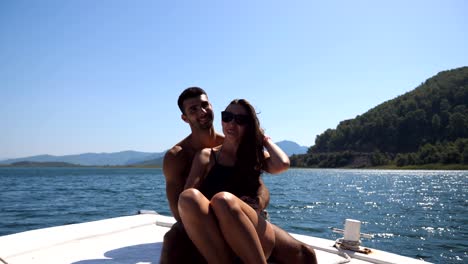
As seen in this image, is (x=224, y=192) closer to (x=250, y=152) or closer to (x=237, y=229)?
(x=237, y=229)

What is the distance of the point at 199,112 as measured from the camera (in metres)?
3.69

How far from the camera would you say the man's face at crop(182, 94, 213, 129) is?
363 cm

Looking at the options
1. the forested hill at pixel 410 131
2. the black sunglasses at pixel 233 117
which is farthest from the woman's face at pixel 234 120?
the forested hill at pixel 410 131

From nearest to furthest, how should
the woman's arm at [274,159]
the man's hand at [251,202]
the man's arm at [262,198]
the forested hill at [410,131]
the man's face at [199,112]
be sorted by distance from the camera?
the man's hand at [251,202] < the man's arm at [262,198] < the woman's arm at [274,159] < the man's face at [199,112] < the forested hill at [410,131]

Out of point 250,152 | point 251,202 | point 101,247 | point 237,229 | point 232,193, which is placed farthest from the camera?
point 101,247

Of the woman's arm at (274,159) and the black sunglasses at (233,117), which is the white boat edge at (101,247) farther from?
the black sunglasses at (233,117)

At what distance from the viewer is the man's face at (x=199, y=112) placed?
11.9 ft

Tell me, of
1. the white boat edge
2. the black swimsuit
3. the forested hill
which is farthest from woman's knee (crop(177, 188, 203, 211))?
the forested hill

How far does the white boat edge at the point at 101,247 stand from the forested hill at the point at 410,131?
421 ft

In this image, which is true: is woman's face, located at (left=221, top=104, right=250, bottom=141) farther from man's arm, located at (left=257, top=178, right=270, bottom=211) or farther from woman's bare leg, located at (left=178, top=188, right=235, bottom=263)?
woman's bare leg, located at (left=178, top=188, right=235, bottom=263)

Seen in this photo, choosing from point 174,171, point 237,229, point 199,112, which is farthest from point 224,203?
point 199,112

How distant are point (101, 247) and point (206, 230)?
248 cm

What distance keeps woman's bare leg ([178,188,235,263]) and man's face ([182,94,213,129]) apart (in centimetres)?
111

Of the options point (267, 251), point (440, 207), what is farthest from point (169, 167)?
point (440, 207)
